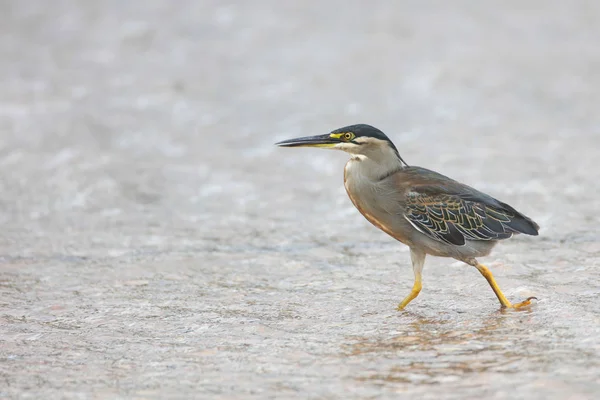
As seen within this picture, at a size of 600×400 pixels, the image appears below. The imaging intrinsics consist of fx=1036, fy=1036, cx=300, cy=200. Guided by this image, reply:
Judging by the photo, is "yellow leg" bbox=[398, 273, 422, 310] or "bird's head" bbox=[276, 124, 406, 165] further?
"bird's head" bbox=[276, 124, 406, 165]

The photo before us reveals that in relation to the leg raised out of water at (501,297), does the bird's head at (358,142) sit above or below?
above

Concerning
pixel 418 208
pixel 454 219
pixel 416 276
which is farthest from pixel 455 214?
pixel 416 276

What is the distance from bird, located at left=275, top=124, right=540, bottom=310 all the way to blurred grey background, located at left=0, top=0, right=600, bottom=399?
1.21 feet

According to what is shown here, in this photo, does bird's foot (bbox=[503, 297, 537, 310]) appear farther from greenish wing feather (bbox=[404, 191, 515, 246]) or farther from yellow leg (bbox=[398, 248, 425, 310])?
yellow leg (bbox=[398, 248, 425, 310])

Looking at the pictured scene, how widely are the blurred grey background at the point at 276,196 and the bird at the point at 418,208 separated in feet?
1.21

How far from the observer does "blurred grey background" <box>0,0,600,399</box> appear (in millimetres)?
5715

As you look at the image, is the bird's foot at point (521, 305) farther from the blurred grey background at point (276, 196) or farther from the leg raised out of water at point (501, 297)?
the blurred grey background at point (276, 196)

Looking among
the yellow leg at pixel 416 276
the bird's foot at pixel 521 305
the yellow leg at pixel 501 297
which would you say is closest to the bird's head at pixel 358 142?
the yellow leg at pixel 416 276

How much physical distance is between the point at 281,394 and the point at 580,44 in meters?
11.8

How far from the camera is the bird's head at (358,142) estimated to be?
23.9 ft

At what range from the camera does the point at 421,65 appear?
14961 mm

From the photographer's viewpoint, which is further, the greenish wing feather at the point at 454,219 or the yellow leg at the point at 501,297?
the greenish wing feather at the point at 454,219

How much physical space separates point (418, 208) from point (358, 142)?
646 millimetres

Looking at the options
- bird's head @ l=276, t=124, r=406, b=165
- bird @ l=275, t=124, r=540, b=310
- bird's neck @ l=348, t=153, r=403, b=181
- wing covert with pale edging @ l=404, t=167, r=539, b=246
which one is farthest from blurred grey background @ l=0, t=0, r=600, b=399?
bird's head @ l=276, t=124, r=406, b=165
